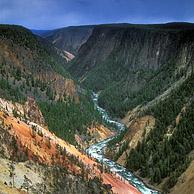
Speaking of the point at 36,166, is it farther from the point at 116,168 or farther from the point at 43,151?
the point at 116,168

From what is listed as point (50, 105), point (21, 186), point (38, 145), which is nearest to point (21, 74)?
point (50, 105)

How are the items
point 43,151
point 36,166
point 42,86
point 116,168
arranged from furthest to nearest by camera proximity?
point 42,86, point 116,168, point 43,151, point 36,166

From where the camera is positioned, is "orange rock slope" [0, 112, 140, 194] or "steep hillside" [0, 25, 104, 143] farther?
"steep hillside" [0, 25, 104, 143]

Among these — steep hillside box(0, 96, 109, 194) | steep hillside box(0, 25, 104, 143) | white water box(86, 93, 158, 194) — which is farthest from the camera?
steep hillside box(0, 25, 104, 143)

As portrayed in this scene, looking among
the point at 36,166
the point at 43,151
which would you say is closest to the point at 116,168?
the point at 43,151

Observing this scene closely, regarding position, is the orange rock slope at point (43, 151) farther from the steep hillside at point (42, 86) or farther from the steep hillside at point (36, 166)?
the steep hillside at point (42, 86)

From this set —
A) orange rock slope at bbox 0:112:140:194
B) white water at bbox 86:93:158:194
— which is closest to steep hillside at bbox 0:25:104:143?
white water at bbox 86:93:158:194

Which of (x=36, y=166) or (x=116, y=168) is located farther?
(x=116, y=168)

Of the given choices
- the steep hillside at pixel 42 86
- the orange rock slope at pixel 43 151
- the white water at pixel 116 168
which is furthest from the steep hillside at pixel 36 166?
the steep hillside at pixel 42 86

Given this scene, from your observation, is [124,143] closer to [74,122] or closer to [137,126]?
[137,126]

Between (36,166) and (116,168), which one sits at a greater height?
(36,166)

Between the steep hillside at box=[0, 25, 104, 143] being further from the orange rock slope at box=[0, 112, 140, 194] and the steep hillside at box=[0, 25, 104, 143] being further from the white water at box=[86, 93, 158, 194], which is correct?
the orange rock slope at box=[0, 112, 140, 194]

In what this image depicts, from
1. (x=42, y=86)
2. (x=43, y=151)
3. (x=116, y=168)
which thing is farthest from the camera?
(x=42, y=86)
